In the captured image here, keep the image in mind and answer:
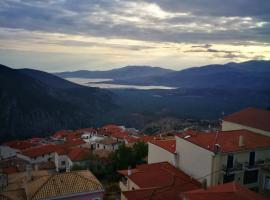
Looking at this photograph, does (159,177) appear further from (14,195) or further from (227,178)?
(14,195)

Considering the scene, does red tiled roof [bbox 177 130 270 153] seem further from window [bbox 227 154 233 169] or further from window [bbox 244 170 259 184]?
window [bbox 244 170 259 184]

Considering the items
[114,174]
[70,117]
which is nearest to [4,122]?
[70,117]

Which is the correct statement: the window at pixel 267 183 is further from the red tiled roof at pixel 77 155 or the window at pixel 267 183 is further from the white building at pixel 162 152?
the red tiled roof at pixel 77 155

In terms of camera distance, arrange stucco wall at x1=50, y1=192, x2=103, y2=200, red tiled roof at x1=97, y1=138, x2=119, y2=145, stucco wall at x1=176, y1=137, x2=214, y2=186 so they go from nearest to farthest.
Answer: stucco wall at x1=50, y1=192, x2=103, y2=200 < stucco wall at x1=176, y1=137, x2=214, y2=186 < red tiled roof at x1=97, y1=138, x2=119, y2=145

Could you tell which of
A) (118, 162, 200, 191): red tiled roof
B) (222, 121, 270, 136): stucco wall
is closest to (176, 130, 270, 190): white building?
(118, 162, 200, 191): red tiled roof

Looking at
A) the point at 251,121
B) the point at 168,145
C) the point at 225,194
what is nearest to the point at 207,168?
the point at 168,145

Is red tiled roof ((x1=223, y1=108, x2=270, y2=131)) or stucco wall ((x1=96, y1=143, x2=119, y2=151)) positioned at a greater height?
red tiled roof ((x1=223, y1=108, x2=270, y2=131))
